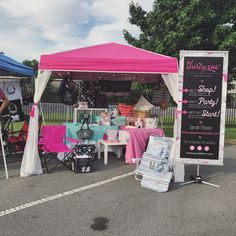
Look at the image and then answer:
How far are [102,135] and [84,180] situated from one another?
2.13 m

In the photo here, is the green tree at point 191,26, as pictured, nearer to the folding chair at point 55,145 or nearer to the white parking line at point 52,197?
the folding chair at point 55,145

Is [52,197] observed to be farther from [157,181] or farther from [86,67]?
[86,67]

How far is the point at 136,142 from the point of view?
7105 mm

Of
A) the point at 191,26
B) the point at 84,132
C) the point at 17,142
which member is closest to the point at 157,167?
the point at 84,132

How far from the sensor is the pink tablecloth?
7078mm

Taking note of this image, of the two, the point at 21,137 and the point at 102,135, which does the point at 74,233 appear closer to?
the point at 102,135

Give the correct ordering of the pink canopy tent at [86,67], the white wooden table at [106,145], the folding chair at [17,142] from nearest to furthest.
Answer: the pink canopy tent at [86,67] < the white wooden table at [106,145] < the folding chair at [17,142]

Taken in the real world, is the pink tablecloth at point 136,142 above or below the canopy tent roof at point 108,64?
below

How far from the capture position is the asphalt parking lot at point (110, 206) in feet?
12.8

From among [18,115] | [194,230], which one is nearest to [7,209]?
[194,230]

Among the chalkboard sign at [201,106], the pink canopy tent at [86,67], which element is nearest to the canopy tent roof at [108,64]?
the pink canopy tent at [86,67]

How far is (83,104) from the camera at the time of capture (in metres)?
8.84

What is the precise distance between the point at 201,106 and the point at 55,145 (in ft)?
9.90

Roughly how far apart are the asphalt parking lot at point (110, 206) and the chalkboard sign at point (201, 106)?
0.61 metres
